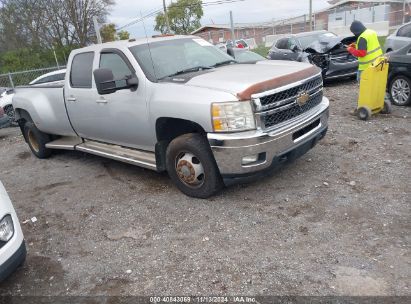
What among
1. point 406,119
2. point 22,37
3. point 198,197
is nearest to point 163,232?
point 198,197

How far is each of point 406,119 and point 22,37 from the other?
34.8 meters

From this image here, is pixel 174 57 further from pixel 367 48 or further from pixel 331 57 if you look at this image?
pixel 331 57

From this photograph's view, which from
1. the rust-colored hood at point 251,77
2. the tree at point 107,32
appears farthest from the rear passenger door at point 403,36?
the tree at point 107,32

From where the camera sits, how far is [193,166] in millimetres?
4445

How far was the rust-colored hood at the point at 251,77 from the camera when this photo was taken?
394 centimetres

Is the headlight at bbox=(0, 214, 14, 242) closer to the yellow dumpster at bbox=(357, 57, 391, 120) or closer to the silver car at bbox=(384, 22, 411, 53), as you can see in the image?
the yellow dumpster at bbox=(357, 57, 391, 120)

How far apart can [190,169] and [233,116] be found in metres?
0.91

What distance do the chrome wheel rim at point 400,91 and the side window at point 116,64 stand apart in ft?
18.0

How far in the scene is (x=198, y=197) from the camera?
15.1 feet

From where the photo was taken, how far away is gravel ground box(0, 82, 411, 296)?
3141 millimetres

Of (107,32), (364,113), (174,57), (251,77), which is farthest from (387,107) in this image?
(107,32)

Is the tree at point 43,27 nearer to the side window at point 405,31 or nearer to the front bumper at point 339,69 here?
the front bumper at point 339,69

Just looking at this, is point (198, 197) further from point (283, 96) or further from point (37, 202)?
point (37, 202)

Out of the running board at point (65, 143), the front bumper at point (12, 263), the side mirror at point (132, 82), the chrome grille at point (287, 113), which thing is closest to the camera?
the front bumper at point (12, 263)
